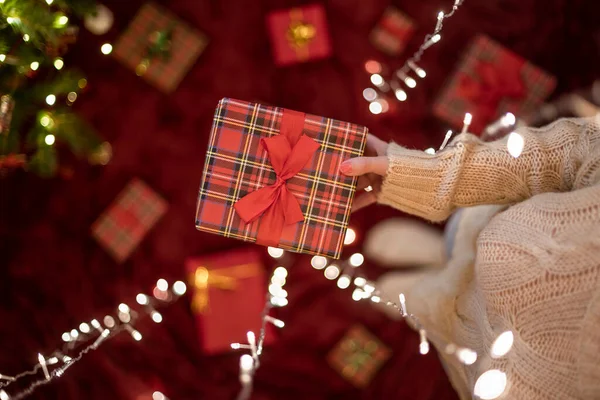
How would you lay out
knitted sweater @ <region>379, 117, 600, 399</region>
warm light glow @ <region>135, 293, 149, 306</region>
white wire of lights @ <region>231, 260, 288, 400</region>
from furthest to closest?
warm light glow @ <region>135, 293, 149, 306</region>
white wire of lights @ <region>231, 260, 288, 400</region>
knitted sweater @ <region>379, 117, 600, 399</region>

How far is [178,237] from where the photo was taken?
168cm

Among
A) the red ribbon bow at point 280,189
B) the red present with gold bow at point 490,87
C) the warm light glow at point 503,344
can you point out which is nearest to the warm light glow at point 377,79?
the red present with gold bow at point 490,87

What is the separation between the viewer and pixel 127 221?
1.68m

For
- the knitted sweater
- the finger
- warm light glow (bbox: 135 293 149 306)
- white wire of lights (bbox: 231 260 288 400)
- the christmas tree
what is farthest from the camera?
warm light glow (bbox: 135 293 149 306)

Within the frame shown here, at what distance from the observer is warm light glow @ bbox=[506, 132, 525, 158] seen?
3.37 feet

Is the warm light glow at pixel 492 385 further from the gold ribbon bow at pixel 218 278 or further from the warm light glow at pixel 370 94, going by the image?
the warm light glow at pixel 370 94

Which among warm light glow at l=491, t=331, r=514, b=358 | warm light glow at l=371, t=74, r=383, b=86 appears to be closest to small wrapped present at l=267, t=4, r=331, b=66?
warm light glow at l=371, t=74, r=383, b=86

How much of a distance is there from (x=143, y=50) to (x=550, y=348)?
5.12 feet

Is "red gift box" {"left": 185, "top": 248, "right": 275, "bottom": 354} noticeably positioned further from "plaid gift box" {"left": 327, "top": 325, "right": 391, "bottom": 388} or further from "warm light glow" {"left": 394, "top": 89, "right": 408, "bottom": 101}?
"warm light glow" {"left": 394, "top": 89, "right": 408, "bottom": 101}

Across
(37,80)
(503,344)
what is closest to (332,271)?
(503,344)

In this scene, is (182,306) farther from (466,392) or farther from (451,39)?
(451,39)

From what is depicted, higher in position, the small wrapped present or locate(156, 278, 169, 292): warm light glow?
the small wrapped present

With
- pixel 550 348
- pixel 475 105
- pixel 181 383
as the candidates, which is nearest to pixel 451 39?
pixel 475 105

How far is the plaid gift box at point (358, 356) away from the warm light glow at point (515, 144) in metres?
0.84
